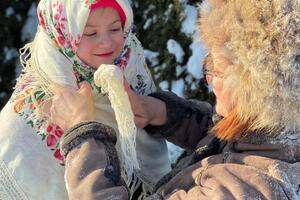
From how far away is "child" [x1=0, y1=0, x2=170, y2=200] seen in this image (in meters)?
2.03

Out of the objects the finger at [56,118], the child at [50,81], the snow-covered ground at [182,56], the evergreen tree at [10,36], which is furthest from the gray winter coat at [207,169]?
the evergreen tree at [10,36]

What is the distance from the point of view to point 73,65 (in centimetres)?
208

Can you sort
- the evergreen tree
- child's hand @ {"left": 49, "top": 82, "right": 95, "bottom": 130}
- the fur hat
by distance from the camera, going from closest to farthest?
the fur hat, child's hand @ {"left": 49, "top": 82, "right": 95, "bottom": 130}, the evergreen tree

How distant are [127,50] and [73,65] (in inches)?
8.8

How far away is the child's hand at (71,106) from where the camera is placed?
186cm

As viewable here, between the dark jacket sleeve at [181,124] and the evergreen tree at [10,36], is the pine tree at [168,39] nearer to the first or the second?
the evergreen tree at [10,36]

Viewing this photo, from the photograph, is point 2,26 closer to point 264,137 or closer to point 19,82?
point 19,82

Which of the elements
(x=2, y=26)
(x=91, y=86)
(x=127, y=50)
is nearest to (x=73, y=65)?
(x=91, y=86)

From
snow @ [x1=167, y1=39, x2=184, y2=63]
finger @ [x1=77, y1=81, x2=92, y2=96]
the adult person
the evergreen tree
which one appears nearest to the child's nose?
finger @ [x1=77, y1=81, x2=92, y2=96]

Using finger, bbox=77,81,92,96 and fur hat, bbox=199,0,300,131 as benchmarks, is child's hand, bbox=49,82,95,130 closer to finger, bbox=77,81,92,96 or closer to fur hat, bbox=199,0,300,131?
finger, bbox=77,81,92,96

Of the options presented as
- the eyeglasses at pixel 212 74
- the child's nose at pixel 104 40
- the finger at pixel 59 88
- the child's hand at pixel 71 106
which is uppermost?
the child's nose at pixel 104 40

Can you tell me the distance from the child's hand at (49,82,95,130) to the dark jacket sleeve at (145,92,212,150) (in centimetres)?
37

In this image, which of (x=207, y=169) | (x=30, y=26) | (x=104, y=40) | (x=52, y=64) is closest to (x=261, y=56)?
(x=207, y=169)

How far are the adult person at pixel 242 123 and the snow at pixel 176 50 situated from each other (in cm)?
192
